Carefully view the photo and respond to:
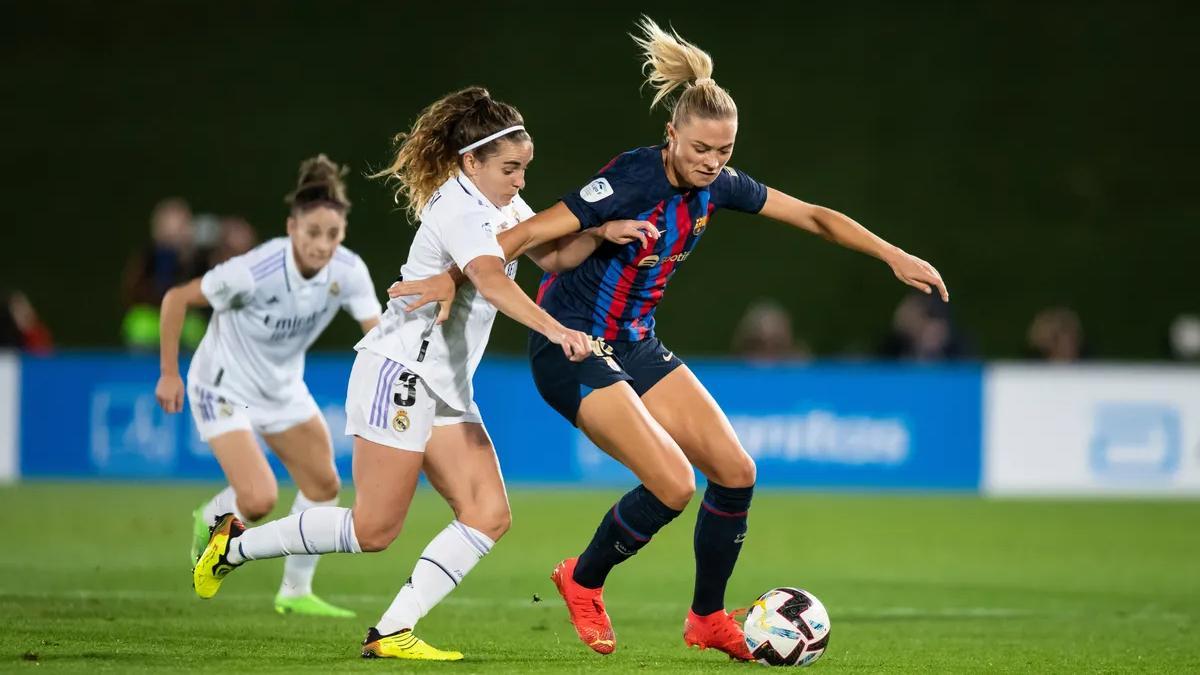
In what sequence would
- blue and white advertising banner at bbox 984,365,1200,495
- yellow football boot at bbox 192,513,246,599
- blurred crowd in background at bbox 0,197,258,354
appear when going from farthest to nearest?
blurred crowd in background at bbox 0,197,258,354 → blue and white advertising banner at bbox 984,365,1200,495 → yellow football boot at bbox 192,513,246,599

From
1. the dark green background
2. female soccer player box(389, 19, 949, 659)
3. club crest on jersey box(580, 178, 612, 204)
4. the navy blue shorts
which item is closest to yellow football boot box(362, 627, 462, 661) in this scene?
female soccer player box(389, 19, 949, 659)

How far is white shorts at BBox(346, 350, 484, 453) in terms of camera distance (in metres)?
5.47

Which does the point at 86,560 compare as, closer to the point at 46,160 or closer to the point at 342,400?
the point at 342,400

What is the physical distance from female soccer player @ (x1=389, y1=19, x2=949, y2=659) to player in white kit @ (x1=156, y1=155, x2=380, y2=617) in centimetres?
152

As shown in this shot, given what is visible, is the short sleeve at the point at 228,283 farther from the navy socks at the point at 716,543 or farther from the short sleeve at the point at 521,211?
the navy socks at the point at 716,543

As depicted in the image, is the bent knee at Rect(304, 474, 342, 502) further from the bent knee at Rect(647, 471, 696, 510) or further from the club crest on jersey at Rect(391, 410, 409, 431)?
the bent knee at Rect(647, 471, 696, 510)

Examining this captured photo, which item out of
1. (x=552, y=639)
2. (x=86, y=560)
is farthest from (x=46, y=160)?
(x=552, y=639)

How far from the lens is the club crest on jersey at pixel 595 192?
18.3ft

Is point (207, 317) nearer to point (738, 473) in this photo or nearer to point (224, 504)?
point (224, 504)

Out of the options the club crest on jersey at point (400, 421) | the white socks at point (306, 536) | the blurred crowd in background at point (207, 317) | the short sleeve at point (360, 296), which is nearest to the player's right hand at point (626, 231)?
the club crest on jersey at point (400, 421)

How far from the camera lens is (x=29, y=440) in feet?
44.0

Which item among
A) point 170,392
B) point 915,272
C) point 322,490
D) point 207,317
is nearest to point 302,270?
point 170,392

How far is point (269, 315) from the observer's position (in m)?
7.14

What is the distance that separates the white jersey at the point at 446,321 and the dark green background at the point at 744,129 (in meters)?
12.8
